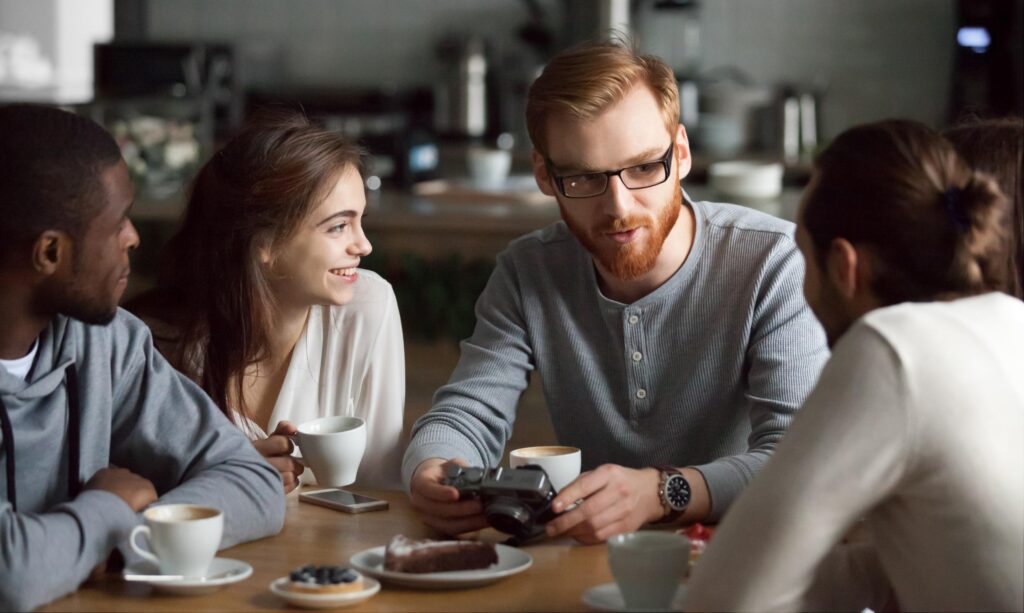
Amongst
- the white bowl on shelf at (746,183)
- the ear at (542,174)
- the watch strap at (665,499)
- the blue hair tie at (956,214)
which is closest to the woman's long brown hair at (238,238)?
the ear at (542,174)

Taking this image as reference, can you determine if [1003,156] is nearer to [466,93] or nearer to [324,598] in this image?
[324,598]

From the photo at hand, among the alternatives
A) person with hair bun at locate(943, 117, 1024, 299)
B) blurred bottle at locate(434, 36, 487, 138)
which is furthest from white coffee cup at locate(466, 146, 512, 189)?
person with hair bun at locate(943, 117, 1024, 299)

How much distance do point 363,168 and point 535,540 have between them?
1090mm

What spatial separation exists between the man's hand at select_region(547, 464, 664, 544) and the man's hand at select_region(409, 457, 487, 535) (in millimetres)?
116

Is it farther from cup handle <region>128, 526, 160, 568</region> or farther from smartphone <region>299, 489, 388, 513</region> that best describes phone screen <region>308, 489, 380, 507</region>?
cup handle <region>128, 526, 160, 568</region>

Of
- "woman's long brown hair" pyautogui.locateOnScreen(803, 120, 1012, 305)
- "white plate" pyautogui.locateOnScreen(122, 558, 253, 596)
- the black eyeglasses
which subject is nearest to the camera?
"woman's long brown hair" pyautogui.locateOnScreen(803, 120, 1012, 305)

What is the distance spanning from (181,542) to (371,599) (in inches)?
8.3

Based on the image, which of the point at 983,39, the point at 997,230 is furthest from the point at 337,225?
the point at 983,39

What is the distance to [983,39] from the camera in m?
5.20

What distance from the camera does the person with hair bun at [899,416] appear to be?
1.25m

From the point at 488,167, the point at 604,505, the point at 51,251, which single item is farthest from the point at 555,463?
the point at 488,167

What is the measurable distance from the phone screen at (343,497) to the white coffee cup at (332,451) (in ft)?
0.07

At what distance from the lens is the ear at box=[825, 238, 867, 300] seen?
1.39 m

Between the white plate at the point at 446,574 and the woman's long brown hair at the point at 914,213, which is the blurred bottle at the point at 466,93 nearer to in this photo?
the white plate at the point at 446,574
